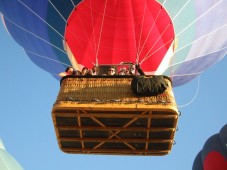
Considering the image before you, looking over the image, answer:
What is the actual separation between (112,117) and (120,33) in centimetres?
238

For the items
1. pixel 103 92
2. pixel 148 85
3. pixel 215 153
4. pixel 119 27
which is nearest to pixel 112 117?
pixel 103 92

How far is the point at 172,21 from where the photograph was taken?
8.08 meters

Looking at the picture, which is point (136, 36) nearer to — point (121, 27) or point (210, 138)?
point (121, 27)

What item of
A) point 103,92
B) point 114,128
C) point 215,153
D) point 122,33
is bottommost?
point 215,153

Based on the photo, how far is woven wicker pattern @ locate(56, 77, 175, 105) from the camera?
232 inches

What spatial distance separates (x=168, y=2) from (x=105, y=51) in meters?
1.00

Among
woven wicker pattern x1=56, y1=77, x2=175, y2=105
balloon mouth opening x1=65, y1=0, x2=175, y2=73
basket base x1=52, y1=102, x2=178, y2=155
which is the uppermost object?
balloon mouth opening x1=65, y1=0, x2=175, y2=73

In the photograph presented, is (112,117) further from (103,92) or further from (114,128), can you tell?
(103,92)

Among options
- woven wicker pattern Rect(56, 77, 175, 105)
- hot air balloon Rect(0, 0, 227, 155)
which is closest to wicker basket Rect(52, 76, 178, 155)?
woven wicker pattern Rect(56, 77, 175, 105)

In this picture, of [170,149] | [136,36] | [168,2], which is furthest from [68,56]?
[170,149]

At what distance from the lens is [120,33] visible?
810cm

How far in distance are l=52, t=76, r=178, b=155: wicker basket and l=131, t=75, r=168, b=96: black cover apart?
→ 0.16 feet

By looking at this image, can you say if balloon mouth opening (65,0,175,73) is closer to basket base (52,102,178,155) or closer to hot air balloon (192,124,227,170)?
basket base (52,102,178,155)

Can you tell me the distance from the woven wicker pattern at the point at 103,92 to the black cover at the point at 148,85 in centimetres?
5
